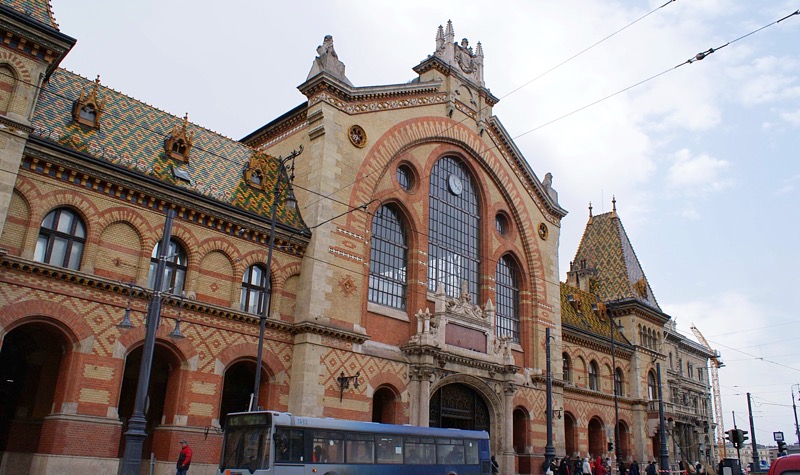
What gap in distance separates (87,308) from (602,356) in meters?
35.0

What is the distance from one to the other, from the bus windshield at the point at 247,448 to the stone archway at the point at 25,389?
22.6 feet

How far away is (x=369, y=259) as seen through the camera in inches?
1180

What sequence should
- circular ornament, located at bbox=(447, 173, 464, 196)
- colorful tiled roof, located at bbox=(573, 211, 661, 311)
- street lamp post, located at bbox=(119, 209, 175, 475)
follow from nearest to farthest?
street lamp post, located at bbox=(119, 209, 175, 475), circular ornament, located at bbox=(447, 173, 464, 196), colorful tiled roof, located at bbox=(573, 211, 661, 311)

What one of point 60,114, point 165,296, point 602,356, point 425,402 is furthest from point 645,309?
point 60,114

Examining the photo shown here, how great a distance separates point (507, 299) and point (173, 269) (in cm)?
2021

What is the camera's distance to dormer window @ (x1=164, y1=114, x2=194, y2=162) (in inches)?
1012

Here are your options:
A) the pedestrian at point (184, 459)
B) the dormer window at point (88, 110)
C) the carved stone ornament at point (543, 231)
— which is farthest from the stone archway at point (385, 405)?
the carved stone ornament at point (543, 231)

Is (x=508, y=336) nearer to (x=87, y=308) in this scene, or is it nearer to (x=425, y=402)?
(x=425, y=402)

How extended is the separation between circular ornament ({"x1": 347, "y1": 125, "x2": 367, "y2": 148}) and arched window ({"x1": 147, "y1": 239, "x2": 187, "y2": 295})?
9513mm

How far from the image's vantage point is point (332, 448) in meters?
20.2

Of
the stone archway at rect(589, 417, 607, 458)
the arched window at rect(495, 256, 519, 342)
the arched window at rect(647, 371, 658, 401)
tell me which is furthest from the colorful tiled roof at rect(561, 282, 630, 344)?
the stone archway at rect(589, 417, 607, 458)

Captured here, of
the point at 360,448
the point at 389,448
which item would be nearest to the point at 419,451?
the point at 389,448

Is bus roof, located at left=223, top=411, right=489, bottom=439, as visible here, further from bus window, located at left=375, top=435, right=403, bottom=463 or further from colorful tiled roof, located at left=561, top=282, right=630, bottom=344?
colorful tiled roof, located at left=561, top=282, right=630, bottom=344

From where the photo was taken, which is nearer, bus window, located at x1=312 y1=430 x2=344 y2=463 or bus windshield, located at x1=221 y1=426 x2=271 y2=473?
bus windshield, located at x1=221 y1=426 x2=271 y2=473
